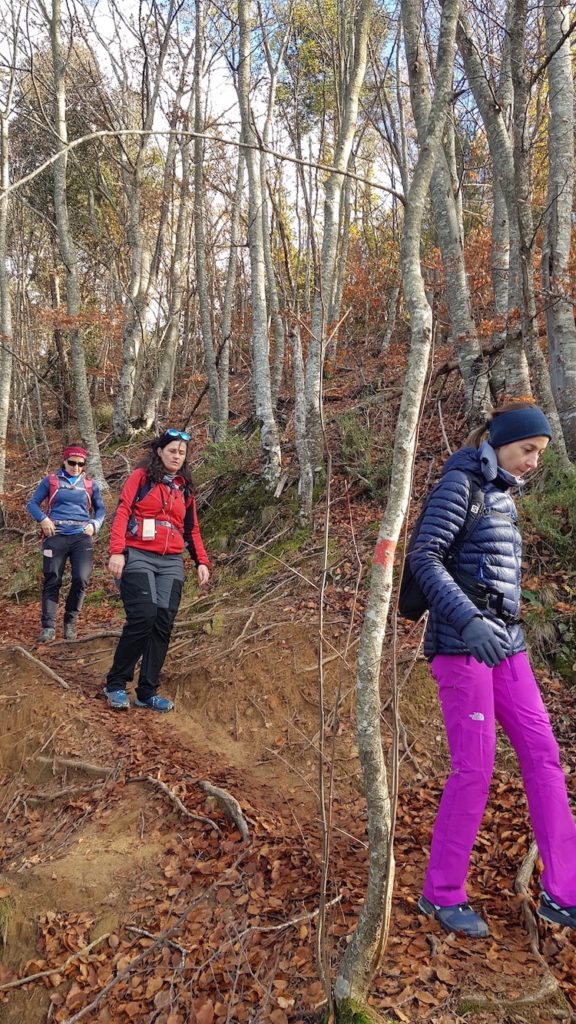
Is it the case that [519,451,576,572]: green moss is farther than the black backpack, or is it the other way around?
[519,451,576,572]: green moss

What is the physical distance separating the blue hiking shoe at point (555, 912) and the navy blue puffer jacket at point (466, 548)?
1.01 metres

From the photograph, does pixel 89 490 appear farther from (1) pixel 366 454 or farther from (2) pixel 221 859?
(2) pixel 221 859

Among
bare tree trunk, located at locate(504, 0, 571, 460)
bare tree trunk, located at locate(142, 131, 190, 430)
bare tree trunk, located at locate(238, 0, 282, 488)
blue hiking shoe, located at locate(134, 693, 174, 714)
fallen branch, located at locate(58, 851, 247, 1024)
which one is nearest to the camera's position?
fallen branch, located at locate(58, 851, 247, 1024)

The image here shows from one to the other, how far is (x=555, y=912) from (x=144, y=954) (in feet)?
6.39

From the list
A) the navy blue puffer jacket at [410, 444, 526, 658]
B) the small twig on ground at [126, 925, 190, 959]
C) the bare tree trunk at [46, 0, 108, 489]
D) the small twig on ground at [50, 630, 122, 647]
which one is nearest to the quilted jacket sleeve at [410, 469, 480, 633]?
the navy blue puffer jacket at [410, 444, 526, 658]

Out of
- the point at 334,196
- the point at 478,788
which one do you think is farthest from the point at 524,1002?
the point at 334,196

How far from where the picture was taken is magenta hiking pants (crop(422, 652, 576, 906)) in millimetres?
2428

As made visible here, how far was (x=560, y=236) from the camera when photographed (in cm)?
603

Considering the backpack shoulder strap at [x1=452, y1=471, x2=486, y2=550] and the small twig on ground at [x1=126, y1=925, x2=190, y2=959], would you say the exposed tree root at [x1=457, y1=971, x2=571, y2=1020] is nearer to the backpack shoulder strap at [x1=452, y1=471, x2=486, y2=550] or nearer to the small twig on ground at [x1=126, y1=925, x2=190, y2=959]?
the small twig on ground at [x1=126, y1=925, x2=190, y2=959]

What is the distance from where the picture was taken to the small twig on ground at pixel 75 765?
4.25m


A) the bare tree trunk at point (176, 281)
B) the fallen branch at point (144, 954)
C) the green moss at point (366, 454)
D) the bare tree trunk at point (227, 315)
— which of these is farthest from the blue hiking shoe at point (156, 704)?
the bare tree trunk at point (176, 281)

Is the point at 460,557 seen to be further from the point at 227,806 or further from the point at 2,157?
the point at 2,157

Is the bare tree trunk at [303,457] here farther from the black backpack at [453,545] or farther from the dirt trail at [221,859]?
the black backpack at [453,545]

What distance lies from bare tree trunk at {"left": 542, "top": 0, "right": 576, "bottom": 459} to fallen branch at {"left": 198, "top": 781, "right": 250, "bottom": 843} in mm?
4525
